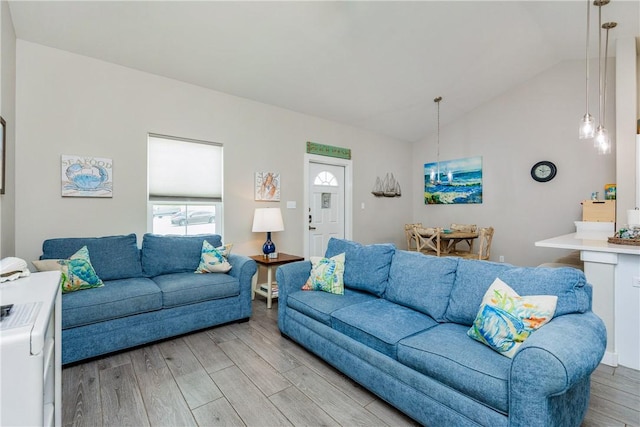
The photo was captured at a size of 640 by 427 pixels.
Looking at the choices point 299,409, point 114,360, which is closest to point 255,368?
point 299,409

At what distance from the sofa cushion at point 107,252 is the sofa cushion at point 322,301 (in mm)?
1620

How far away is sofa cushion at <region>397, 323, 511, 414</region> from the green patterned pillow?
256 cm

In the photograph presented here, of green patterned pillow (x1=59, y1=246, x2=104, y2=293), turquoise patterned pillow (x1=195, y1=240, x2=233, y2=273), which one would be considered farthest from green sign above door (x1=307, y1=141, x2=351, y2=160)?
green patterned pillow (x1=59, y1=246, x2=104, y2=293)

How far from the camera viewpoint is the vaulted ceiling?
2.74 meters

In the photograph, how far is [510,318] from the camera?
5.12 feet

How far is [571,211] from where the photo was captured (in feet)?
15.1

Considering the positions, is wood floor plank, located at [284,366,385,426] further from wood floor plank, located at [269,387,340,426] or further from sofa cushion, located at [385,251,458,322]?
sofa cushion, located at [385,251,458,322]

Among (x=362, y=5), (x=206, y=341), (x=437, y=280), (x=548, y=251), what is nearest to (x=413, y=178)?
(x=548, y=251)

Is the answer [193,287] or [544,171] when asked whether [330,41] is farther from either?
[544,171]

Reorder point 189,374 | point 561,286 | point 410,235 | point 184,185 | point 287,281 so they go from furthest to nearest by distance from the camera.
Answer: point 410,235, point 184,185, point 287,281, point 189,374, point 561,286

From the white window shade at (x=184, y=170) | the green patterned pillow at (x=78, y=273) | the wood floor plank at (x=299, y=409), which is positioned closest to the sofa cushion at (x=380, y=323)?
the wood floor plank at (x=299, y=409)

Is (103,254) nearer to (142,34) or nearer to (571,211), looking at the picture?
(142,34)

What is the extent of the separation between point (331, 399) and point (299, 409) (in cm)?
22

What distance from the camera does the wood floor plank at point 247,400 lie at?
5.64 ft
